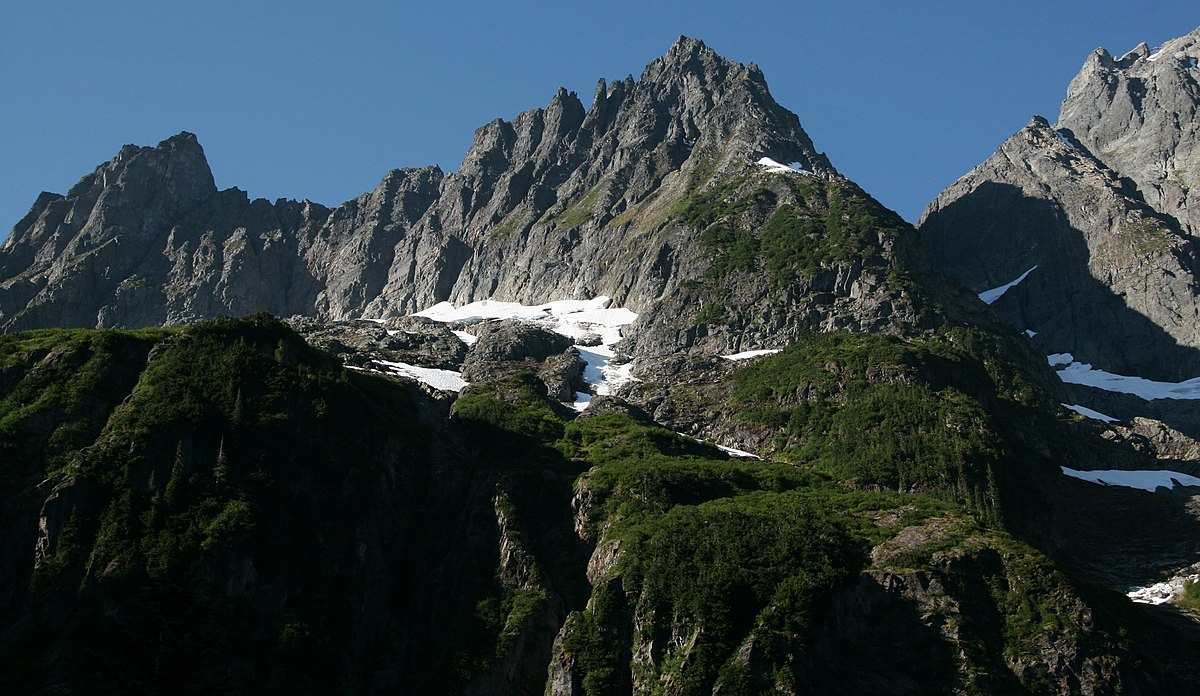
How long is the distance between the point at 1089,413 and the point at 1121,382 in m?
36.6

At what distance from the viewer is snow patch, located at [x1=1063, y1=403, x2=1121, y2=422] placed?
146 m

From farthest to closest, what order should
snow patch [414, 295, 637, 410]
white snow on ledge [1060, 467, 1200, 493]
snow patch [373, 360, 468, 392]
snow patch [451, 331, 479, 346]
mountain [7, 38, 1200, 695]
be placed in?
1. snow patch [451, 331, 479, 346]
2. snow patch [414, 295, 637, 410]
3. snow patch [373, 360, 468, 392]
4. white snow on ledge [1060, 467, 1200, 493]
5. mountain [7, 38, 1200, 695]

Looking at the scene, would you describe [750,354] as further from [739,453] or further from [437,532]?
[437,532]

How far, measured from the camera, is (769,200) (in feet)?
591

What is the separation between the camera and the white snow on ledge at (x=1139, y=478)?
119312 mm

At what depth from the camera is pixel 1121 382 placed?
594ft

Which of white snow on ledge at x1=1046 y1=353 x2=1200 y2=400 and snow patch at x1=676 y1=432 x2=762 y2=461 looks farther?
white snow on ledge at x1=1046 y1=353 x2=1200 y2=400

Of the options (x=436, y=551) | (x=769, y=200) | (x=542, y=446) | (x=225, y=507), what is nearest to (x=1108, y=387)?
(x=769, y=200)

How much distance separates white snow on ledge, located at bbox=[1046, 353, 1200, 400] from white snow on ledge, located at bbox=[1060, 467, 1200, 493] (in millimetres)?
46295

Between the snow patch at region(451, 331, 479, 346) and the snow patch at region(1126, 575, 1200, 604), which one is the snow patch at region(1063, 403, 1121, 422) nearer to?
the snow patch at region(1126, 575, 1200, 604)

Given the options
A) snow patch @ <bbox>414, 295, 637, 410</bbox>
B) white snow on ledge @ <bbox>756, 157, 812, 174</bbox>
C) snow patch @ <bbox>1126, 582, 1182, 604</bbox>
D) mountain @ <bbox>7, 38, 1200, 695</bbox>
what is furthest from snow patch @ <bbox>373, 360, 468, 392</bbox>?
white snow on ledge @ <bbox>756, 157, 812, 174</bbox>

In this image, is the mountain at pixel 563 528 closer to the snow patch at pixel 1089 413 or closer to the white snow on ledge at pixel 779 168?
the snow patch at pixel 1089 413

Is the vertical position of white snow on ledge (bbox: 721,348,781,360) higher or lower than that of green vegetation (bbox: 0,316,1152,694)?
higher

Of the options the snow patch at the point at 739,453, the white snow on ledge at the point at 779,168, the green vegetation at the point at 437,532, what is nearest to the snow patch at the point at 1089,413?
the green vegetation at the point at 437,532
